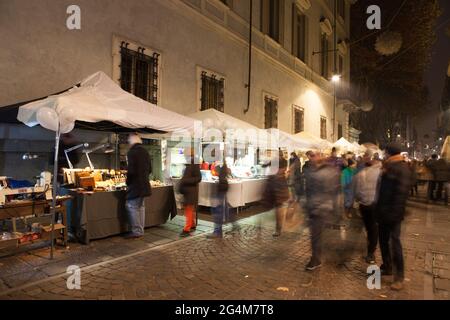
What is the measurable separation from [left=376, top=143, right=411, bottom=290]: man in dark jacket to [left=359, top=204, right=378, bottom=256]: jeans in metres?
0.92

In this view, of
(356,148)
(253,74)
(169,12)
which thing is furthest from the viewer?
(356,148)

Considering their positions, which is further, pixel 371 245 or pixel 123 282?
pixel 371 245

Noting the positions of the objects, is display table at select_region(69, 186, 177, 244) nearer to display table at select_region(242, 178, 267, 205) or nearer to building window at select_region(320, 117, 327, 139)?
display table at select_region(242, 178, 267, 205)

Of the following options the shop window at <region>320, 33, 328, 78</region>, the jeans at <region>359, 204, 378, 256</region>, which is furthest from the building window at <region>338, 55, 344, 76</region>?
the jeans at <region>359, 204, 378, 256</region>

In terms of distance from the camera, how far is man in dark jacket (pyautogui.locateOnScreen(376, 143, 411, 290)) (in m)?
4.36

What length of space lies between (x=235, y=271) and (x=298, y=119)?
15.1 metres

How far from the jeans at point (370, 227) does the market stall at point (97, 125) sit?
4148 mm

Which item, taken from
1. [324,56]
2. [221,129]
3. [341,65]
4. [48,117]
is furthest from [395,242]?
[341,65]

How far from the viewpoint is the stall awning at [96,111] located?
529 cm

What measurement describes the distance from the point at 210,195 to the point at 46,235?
4.41m

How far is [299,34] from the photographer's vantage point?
62.0 ft

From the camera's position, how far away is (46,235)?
554cm
